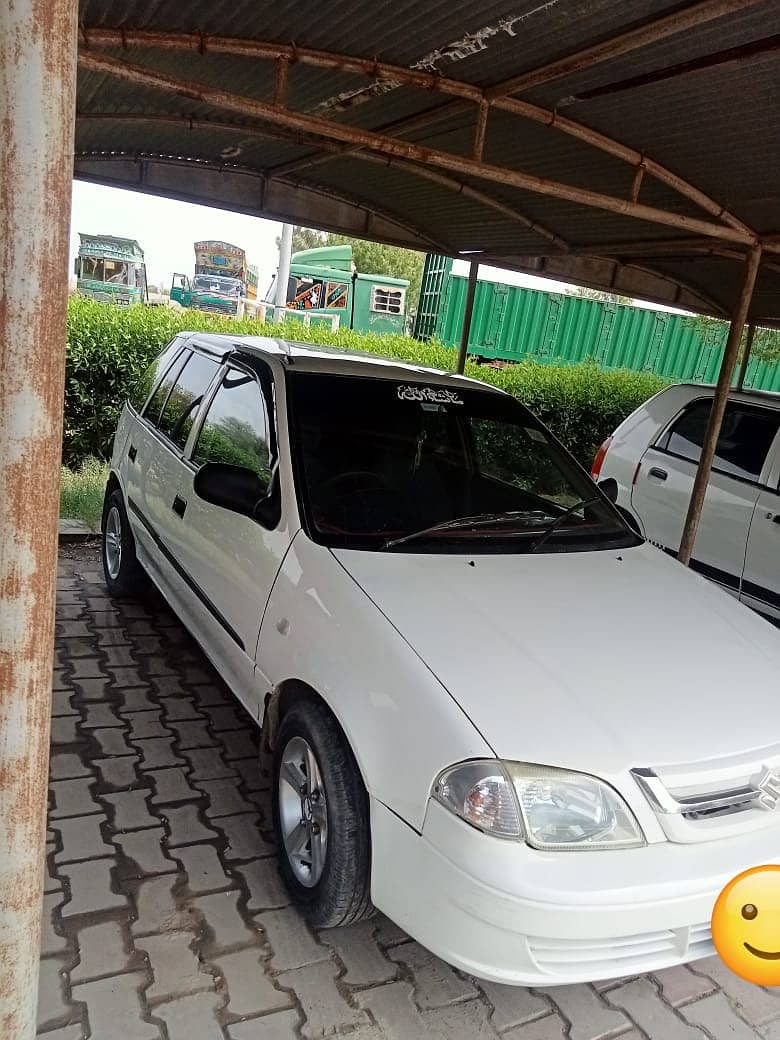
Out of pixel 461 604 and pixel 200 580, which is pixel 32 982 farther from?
pixel 200 580

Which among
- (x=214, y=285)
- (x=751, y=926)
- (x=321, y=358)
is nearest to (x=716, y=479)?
(x=321, y=358)

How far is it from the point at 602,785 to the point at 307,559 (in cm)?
124

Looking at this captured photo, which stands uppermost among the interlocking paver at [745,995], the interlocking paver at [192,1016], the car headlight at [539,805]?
the car headlight at [539,805]

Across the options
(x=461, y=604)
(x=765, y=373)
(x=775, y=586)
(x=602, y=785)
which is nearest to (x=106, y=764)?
(x=461, y=604)

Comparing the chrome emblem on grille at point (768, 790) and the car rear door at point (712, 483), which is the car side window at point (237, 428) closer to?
the chrome emblem on grille at point (768, 790)

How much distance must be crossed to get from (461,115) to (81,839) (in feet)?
13.8

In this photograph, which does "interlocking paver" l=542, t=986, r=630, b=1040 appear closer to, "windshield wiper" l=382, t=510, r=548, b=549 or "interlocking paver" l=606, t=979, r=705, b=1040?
"interlocking paver" l=606, t=979, r=705, b=1040

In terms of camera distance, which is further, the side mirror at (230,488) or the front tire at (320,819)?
the side mirror at (230,488)

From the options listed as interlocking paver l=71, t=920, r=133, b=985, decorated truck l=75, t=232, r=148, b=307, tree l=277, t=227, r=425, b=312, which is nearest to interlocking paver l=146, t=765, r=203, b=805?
interlocking paver l=71, t=920, r=133, b=985

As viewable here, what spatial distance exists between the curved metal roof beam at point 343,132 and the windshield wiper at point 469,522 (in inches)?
72.5

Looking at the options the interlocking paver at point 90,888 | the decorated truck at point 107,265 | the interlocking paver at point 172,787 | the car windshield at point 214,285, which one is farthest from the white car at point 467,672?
the car windshield at point 214,285

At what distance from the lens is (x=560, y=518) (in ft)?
11.0

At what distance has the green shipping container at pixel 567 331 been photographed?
1600 cm

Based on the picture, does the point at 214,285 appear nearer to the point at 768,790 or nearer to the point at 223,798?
the point at 223,798
